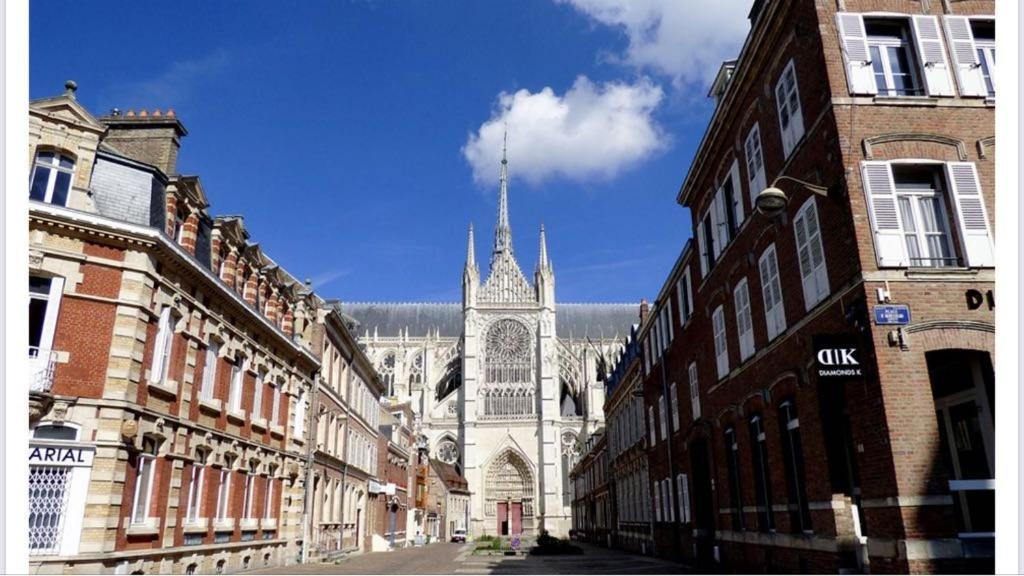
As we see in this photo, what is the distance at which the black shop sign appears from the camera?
9.98m

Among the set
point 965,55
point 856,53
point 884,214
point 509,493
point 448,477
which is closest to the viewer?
point 884,214

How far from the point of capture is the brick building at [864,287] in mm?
9523

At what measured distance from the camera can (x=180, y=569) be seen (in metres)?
16.0

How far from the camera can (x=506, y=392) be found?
78250 millimetres

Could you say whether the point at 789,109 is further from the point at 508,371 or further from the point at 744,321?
the point at 508,371

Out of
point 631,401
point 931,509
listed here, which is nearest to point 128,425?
point 931,509

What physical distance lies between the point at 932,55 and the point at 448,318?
88464mm

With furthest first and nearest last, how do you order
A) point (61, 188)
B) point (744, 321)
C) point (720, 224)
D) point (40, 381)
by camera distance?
point (720, 224) < point (744, 321) < point (61, 188) < point (40, 381)

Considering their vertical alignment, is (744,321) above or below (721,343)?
above

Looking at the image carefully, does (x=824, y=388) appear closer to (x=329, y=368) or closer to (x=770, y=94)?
(x=770, y=94)

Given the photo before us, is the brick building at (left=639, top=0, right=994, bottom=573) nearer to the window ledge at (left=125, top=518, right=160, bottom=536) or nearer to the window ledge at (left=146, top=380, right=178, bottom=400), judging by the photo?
the window ledge at (left=146, top=380, right=178, bottom=400)

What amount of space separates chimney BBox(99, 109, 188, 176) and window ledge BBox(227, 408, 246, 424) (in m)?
7.02

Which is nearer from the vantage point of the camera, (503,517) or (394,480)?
(394,480)

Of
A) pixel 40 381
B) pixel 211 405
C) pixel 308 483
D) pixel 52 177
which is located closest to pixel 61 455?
pixel 40 381
